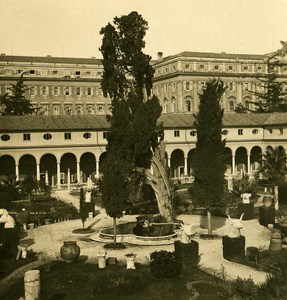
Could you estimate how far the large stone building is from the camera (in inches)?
3150

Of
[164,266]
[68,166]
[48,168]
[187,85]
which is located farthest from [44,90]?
[164,266]

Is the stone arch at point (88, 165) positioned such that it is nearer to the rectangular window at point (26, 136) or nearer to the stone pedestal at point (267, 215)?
the rectangular window at point (26, 136)

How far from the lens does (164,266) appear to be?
18.0 metres

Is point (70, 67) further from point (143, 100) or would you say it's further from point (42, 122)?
point (143, 100)

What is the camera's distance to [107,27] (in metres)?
28.0

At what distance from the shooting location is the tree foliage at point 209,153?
2586 cm

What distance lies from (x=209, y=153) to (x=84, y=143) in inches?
1016

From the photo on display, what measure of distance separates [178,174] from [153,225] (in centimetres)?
2884

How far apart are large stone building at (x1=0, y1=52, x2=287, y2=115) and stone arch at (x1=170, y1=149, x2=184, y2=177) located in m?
24.7

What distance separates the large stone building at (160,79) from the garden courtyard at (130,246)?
49.2m

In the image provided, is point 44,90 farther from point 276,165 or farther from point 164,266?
point 164,266

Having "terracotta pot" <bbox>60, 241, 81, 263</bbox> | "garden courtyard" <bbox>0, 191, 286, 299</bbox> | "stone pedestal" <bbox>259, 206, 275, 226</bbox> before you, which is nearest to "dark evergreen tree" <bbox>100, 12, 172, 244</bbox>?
"garden courtyard" <bbox>0, 191, 286, 299</bbox>

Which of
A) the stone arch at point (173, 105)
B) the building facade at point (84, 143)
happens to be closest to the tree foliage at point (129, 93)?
the building facade at point (84, 143)

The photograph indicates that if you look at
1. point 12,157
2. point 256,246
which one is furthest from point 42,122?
point 256,246
